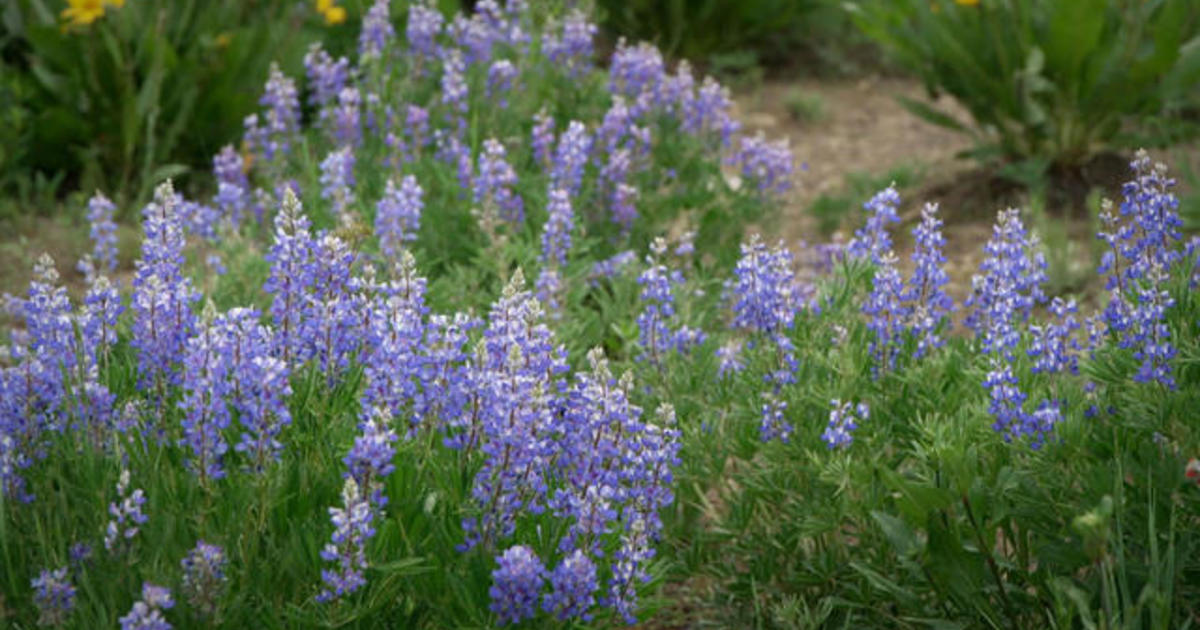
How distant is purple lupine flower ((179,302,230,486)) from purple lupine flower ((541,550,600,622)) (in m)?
0.57

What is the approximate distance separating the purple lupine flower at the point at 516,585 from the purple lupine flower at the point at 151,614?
0.49m

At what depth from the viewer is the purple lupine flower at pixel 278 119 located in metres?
4.46

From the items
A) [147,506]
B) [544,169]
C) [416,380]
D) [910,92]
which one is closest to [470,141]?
[544,169]

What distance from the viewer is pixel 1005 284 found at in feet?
9.42

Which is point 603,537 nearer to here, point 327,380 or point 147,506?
point 327,380

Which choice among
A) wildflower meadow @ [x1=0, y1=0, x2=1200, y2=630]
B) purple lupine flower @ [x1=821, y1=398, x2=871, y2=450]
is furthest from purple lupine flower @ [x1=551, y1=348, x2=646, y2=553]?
purple lupine flower @ [x1=821, y1=398, x2=871, y2=450]

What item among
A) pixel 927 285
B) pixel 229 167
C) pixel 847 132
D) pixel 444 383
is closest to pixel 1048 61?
pixel 847 132

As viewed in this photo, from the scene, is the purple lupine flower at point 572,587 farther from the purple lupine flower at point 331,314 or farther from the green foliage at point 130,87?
the green foliage at point 130,87

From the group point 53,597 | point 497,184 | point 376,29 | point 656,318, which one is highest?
point 376,29

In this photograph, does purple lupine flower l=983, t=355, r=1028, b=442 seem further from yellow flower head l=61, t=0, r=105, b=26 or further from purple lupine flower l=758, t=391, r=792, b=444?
yellow flower head l=61, t=0, r=105, b=26

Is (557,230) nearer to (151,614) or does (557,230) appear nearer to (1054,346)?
(1054,346)

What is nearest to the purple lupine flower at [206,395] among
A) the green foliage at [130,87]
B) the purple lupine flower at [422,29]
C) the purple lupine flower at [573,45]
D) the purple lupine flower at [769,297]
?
the purple lupine flower at [769,297]

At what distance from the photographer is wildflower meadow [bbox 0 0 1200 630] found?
2.26 m

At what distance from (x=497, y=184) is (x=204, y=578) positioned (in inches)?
82.8
